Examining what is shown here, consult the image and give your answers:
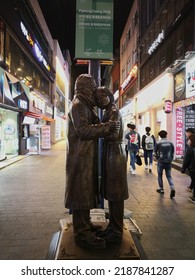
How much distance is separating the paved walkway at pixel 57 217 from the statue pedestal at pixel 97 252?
0.43 m

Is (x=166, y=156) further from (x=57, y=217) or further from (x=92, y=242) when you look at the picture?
(x=92, y=242)

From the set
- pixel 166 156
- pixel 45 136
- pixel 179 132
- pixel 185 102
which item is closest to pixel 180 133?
pixel 179 132

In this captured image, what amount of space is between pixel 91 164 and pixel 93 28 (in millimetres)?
2918

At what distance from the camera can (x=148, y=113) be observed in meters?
19.2

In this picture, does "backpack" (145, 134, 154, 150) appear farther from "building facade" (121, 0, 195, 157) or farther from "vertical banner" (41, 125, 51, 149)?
"vertical banner" (41, 125, 51, 149)

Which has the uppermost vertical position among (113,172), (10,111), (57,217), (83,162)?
(10,111)

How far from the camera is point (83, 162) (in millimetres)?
2986

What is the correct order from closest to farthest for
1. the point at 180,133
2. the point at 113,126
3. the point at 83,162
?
the point at 113,126 < the point at 83,162 < the point at 180,133

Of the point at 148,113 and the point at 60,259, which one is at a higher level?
the point at 148,113

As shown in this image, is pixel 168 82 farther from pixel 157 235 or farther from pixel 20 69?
pixel 157 235

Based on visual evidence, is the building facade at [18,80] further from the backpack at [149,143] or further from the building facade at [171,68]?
the building facade at [171,68]

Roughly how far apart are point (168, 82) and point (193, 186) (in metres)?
8.51

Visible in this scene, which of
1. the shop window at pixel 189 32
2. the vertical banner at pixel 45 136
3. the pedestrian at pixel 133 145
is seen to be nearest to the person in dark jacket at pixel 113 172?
the pedestrian at pixel 133 145
